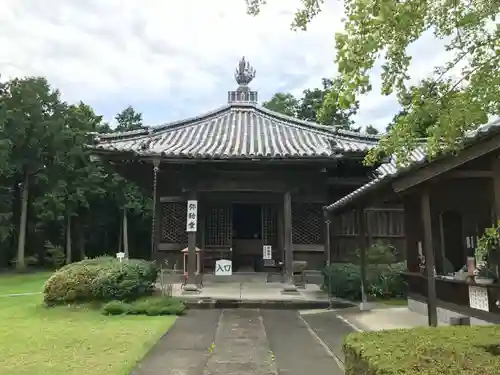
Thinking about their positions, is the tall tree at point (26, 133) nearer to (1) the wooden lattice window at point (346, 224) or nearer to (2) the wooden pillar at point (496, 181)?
(1) the wooden lattice window at point (346, 224)

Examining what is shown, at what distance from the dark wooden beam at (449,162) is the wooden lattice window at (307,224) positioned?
7.68 metres

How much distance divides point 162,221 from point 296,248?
167 inches

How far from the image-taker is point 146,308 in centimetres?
936

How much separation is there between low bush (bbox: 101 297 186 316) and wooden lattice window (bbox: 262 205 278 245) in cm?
559

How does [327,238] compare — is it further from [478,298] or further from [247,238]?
[478,298]

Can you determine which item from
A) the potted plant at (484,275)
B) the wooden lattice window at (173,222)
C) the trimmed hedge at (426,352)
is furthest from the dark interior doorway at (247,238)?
the trimmed hedge at (426,352)

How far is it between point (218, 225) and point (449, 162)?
9632 mm

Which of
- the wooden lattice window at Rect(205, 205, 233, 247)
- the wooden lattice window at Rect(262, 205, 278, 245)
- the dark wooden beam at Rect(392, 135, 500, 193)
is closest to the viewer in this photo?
the dark wooden beam at Rect(392, 135, 500, 193)

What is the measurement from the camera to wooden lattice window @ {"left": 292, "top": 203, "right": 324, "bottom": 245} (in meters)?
13.7

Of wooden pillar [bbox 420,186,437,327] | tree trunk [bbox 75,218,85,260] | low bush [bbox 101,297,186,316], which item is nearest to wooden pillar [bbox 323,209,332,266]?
low bush [bbox 101,297,186,316]

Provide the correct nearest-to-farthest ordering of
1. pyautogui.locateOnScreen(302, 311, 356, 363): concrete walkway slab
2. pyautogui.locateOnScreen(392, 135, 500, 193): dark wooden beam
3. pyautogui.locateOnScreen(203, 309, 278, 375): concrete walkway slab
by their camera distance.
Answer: pyautogui.locateOnScreen(203, 309, 278, 375): concrete walkway slab < pyautogui.locateOnScreen(392, 135, 500, 193): dark wooden beam < pyautogui.locateOnScreen(302, 311, 356, 363): concrete walkway slab

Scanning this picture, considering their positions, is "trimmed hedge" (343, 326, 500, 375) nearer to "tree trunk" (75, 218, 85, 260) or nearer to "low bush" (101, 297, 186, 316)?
"low bush" (101, 297, 186, 316)

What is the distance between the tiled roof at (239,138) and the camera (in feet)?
39.6

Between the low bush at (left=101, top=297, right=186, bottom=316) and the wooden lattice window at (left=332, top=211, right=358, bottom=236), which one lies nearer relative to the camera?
the low bush at (left=101, top=297, right=186, bottom=316)
